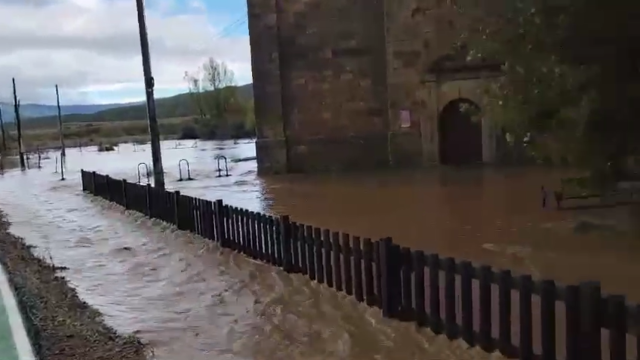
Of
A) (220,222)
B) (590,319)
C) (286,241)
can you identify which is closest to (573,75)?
(590,319)

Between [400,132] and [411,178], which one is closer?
[411,178]

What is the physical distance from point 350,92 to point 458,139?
4.02 metres

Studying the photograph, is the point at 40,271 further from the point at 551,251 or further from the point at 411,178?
the point at 411,178

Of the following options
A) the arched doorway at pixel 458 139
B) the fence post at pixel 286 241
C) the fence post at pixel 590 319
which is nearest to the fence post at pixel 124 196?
the fence post at pixel 286 241

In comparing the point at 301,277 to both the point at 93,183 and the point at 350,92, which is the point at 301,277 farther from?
the point at 350,92

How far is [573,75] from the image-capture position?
22.9ft

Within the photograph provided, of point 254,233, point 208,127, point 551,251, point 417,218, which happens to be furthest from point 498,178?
point 208,127

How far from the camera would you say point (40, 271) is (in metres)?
8.87

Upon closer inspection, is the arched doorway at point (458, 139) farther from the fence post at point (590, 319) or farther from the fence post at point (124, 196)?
the fence post at point (590, 319)

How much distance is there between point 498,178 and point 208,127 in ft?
220

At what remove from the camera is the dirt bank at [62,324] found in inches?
209

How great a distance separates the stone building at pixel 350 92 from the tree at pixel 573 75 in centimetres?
1311

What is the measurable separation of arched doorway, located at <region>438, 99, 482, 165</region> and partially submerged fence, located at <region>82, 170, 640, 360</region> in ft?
43.5

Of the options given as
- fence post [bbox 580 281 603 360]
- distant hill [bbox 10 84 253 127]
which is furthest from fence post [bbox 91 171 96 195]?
distant hill [bbox 10 84 253 127]
